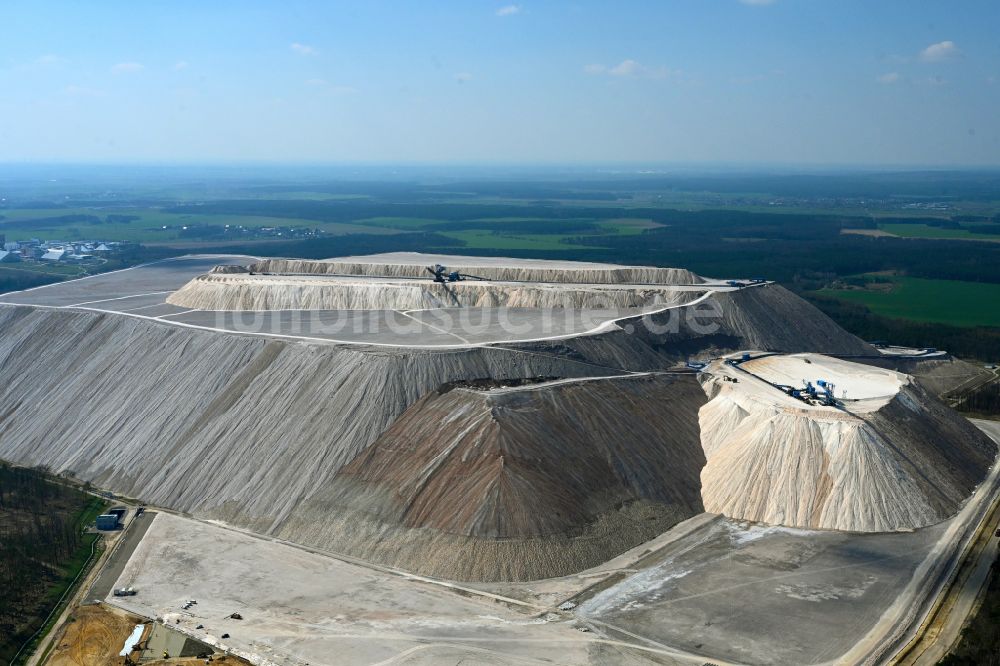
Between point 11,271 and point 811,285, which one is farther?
point 11,271

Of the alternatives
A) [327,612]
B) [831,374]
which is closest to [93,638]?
[327,612]

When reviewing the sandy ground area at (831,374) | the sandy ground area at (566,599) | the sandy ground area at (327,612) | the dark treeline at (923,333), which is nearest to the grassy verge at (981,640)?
the sandy ground area at (566,599)

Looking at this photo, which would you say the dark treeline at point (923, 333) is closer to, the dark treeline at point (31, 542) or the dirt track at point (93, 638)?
the dark treeline at point (31, 542)

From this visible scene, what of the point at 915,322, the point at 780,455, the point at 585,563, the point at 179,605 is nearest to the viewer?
the point at 179,605

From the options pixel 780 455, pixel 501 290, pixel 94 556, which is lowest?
pixel 94 556

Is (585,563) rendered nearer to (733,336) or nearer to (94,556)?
(94,556)

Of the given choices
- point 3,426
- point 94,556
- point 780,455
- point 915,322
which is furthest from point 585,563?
point 915,322

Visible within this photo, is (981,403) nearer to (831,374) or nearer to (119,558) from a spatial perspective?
(831,374)
